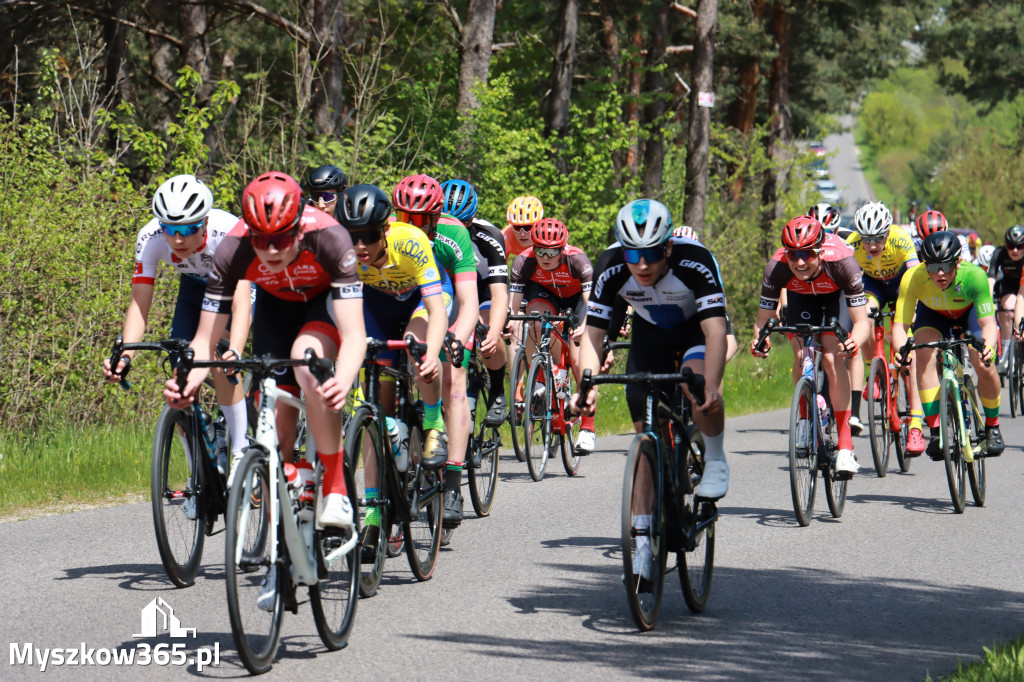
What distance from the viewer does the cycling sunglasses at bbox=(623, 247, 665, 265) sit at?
6.64 meters

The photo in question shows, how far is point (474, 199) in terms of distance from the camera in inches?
391

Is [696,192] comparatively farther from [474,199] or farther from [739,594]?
[739,594]

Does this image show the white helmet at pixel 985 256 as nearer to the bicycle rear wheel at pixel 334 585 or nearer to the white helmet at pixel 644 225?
the white helmet at pixel 644 225

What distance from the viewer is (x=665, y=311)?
7.08 meters

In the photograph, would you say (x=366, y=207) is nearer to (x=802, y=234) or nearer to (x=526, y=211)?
(x=802, y=234)

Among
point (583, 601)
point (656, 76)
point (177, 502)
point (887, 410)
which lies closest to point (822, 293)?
point (887, 410)

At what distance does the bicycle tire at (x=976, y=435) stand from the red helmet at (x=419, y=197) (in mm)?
4593

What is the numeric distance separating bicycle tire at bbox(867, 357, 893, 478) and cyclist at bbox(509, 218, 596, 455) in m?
2.43

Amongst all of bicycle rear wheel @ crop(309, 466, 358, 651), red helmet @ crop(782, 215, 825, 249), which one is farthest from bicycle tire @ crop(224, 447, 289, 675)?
red helmet @ crop(782, 215, 825, 249)

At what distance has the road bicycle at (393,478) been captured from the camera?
21.2 ft

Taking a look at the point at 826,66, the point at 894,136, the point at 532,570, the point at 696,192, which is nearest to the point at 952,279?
the point at 532,570

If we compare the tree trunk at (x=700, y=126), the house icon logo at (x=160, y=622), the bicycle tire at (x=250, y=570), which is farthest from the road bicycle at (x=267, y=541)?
the tree trunk at (x=700, y=126)
